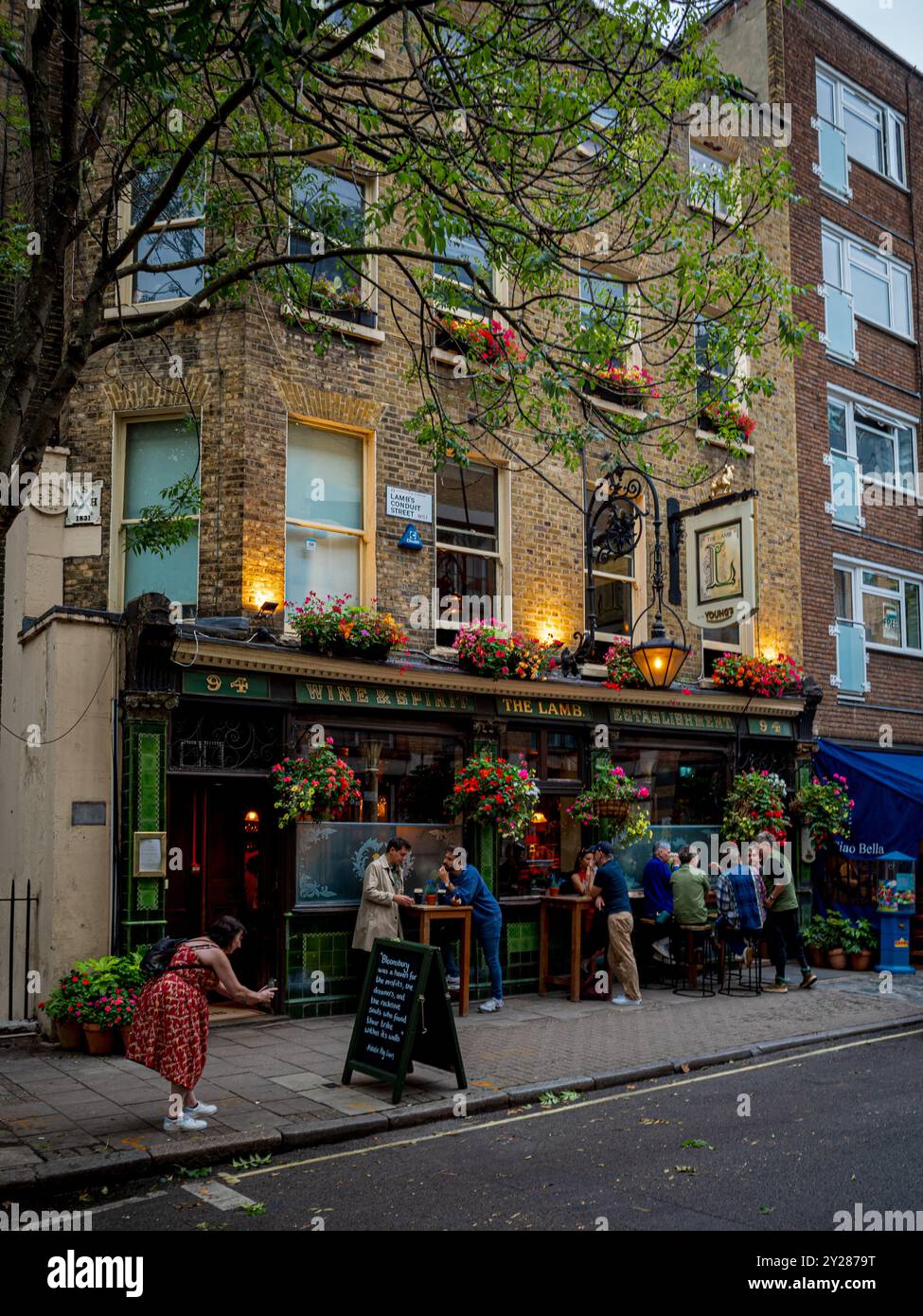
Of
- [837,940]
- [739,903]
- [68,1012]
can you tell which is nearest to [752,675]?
Answer: [739,903]

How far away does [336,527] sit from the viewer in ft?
43.0

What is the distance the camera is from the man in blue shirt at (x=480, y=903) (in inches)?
484

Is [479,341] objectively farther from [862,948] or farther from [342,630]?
[862,948]

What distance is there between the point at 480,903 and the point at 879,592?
440 inches

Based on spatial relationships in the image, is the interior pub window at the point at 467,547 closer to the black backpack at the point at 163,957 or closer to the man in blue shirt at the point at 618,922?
the man in blue shirt at the point at 618,922

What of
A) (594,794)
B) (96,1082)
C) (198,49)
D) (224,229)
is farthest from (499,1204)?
(224,229)

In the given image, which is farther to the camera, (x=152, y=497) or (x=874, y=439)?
(x=874, y=439)

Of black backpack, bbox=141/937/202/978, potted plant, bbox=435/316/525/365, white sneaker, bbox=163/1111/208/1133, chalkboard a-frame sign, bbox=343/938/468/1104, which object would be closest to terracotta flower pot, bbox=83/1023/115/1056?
chalkboard a-frame sign, bbox=343/938/468/1104

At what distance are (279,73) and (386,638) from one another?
6.14 metres

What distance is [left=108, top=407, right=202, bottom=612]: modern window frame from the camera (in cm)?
1225

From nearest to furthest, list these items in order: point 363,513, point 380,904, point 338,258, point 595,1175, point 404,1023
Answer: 1. point 595,1175
2. point 404,1023
3. point 338,258
4. point 380,904
5. point 363,513

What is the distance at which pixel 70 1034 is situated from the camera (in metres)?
10.1

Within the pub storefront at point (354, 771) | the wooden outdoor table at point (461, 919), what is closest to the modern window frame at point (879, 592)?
the pub storefront at point (354, 771)
